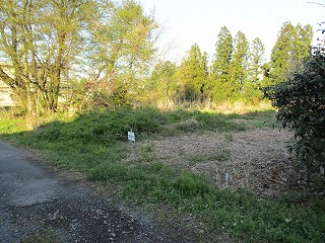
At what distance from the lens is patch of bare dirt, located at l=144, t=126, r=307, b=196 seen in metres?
3.86

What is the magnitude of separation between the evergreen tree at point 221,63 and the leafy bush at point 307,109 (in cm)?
2090

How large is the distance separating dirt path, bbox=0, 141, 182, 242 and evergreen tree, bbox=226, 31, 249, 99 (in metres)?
20.8

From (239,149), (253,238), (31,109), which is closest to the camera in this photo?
(253,238)

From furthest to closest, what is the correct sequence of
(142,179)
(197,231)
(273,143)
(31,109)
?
(31,109)
(273,143)
(142,179)
(197,231)

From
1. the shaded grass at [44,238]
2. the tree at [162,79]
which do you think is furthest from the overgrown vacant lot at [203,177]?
the tree at [162,79]

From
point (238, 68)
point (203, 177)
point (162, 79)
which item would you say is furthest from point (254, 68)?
point (203, 177)

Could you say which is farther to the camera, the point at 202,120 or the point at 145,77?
the point at 145,77

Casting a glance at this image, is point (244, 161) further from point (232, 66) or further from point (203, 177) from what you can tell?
point (232, 66)

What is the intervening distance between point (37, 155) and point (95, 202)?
149 inches

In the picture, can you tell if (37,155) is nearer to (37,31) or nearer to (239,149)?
(239,149)

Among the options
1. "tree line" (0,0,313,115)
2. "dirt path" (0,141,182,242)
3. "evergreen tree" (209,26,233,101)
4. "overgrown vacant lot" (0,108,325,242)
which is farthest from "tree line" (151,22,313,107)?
"dirt path" (0,141,182,242)

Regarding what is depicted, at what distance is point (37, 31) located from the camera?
11477mm

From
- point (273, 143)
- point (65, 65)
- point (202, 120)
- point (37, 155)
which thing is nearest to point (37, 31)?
point (65, 65)

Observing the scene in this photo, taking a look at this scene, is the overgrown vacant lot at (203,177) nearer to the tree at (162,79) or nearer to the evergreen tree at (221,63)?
the tree at (162,79)
